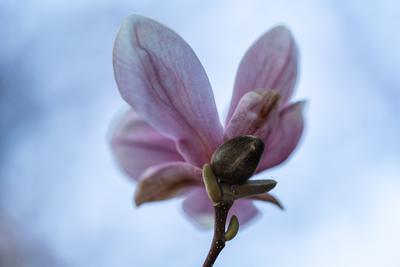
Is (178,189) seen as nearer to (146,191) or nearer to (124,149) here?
(146,191)

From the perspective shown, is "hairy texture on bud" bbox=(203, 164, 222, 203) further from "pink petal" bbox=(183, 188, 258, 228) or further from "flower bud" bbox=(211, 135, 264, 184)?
"pink petal" bbox=(183, 188, 258, 228)

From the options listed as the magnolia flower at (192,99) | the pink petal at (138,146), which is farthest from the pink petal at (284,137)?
the pink petal at (138,146)

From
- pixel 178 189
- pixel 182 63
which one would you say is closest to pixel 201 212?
pixel 178 189

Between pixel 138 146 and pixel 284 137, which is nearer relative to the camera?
pixel 284 137

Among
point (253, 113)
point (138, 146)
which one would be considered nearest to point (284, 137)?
point (253, 113)

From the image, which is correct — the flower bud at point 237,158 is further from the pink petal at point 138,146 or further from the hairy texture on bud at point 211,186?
the pink petal at point 138,146

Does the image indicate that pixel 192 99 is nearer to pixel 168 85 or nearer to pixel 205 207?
pixel 168 85
